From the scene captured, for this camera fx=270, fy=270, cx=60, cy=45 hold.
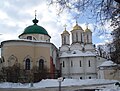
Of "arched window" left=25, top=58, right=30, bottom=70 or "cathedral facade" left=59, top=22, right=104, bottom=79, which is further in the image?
"cathedral facade" left=59, top=22, right=104, bottom=79

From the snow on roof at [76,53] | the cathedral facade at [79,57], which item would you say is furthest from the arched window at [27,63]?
the snow on roof at [76,53]

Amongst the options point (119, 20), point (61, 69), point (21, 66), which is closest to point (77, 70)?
point (61, 69)

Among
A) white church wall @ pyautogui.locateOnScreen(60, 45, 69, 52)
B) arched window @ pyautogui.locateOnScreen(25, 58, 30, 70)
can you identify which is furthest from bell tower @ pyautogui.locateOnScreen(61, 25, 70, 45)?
arched window @ pyautogui.locateOnScreen(25, 58, 30, 70)

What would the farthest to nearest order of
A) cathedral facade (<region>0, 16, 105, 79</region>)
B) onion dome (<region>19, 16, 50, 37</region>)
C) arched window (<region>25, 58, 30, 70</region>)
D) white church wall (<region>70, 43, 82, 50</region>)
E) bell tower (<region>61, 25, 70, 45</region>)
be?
bell tower (<region>61, 25, 70, 45</region>), white church wall (<region>70, 43, 82, 50</region>), onion dome (<region>19, 16, 50, 37</region>), arched window (<region>25, 58, 30, 70</region>), cathedral facade (<region>0, 16, 105, 79</region>)

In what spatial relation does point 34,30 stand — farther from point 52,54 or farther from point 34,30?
point 52,54

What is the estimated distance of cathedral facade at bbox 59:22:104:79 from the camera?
60.0m

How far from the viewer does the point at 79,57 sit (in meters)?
61.2

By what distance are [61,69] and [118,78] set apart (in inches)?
741

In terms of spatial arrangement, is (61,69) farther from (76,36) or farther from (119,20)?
(119,20)

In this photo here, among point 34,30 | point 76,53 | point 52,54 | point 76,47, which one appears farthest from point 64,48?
point 34,30

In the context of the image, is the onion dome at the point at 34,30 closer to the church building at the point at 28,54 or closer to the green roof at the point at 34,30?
the green roof at the point at 34,30

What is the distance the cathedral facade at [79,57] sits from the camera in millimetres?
60031

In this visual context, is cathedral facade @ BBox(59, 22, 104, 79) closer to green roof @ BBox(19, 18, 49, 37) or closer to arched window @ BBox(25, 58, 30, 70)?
green roof @ BBox(19, 18, 49, 37)

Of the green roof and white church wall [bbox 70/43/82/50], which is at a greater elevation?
the green roof
